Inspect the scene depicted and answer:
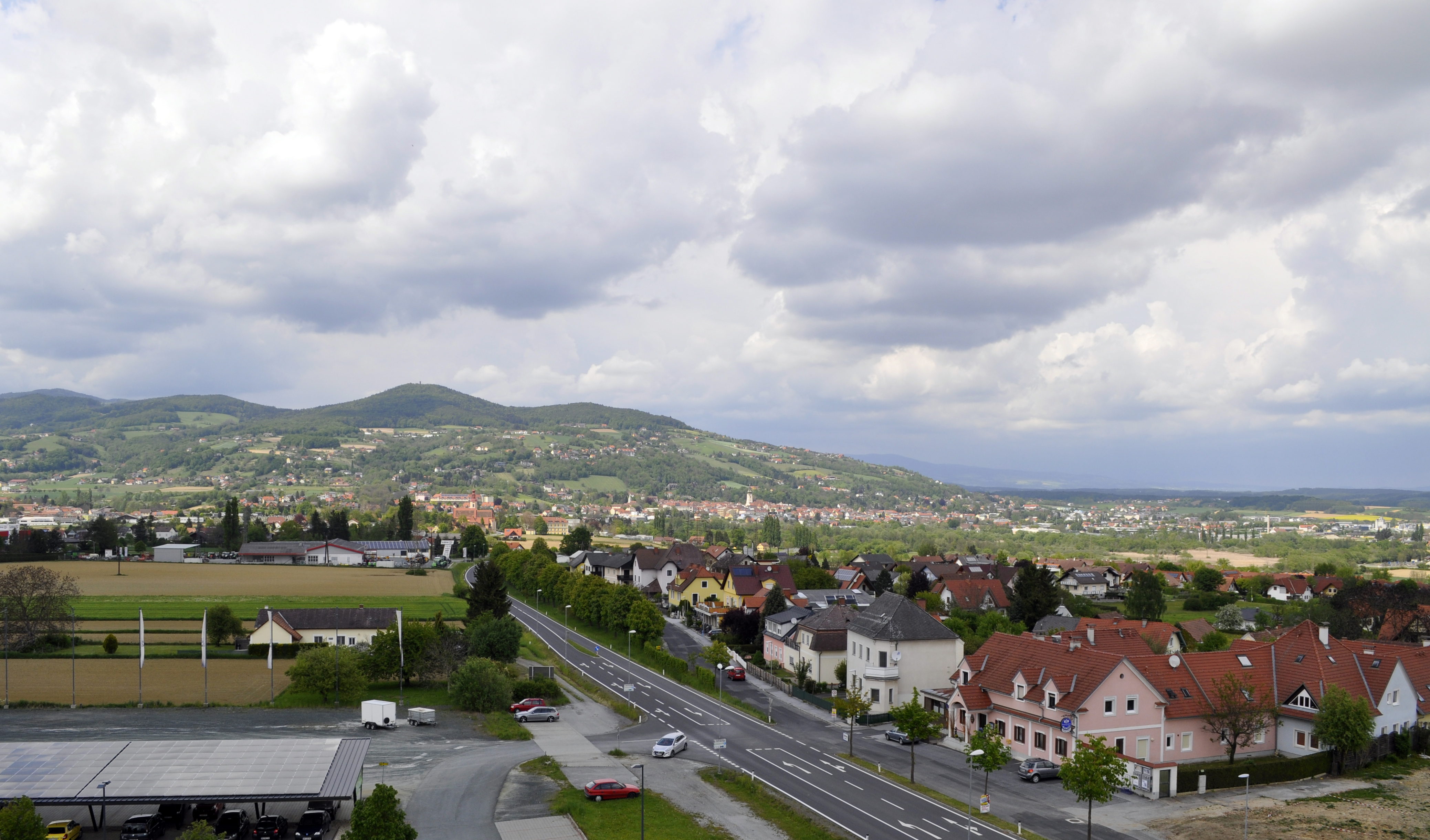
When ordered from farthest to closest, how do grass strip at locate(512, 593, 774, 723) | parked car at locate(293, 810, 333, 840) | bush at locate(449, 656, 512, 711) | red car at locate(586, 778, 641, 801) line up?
grass strip at locate(512, 593, 774, 723) → bush at locate(449, 656, 512, 711) → red car at locate(586, 778, 641, 801) → parked car at locate(293, 810, 333, 840)

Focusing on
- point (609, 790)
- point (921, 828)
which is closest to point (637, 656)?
point (609, 790)

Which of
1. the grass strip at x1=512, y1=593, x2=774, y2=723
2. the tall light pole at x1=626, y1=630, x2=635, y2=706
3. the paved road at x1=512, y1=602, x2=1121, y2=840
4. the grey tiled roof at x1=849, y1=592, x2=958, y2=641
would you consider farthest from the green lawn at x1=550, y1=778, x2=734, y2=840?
the grey tiled roof at x1=849, y1=592, x2=958, y2=641

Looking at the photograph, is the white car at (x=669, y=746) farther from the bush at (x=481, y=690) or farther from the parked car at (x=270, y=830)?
the parked car at (x=270, y=830)

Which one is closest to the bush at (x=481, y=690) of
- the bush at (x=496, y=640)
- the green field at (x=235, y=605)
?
the bush at (x=496, y=640)

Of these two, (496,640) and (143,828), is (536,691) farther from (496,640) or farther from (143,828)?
(143,828)

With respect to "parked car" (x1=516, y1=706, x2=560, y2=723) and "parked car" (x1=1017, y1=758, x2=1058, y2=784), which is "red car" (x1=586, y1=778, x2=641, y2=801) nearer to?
"parked car" (x1=516, y1=706, x2=560, y2=723)
